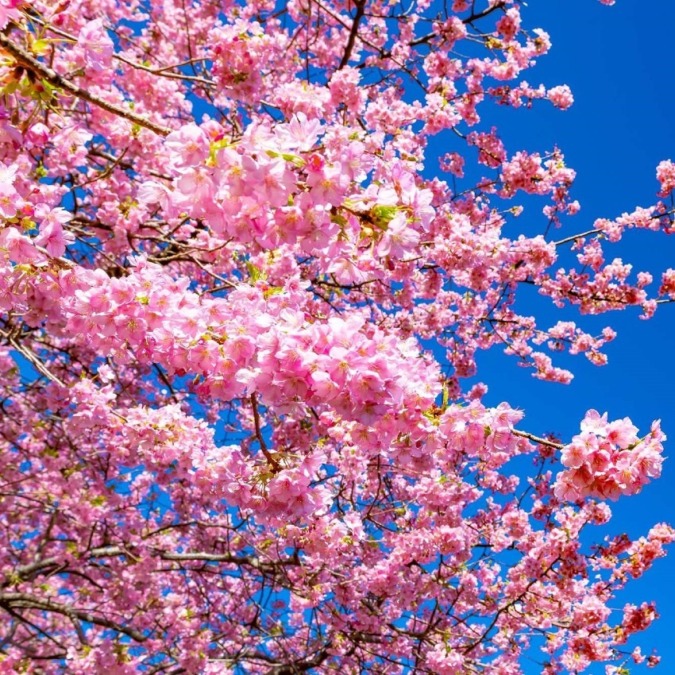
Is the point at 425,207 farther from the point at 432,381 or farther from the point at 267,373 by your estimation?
the point at 267,373

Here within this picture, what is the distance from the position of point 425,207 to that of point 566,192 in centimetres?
647

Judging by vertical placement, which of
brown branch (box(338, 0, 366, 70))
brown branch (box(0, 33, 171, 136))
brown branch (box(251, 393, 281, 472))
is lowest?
brown branch (box(251, 393, 281, 472))

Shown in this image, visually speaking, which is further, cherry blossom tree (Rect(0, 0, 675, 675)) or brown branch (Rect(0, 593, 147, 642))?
brown branch (Rect(0, 593, 147, 642))

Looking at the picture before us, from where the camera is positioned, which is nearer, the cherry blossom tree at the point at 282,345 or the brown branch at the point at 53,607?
the cherry blossom tree at the point at 282,345

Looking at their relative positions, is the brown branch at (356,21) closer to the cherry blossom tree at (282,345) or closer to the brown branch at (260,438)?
the cherry blossom tree at (282,345)

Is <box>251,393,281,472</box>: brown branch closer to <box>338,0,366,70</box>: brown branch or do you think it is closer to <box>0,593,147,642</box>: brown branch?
<box>338,0,366,70</box>: brown branch

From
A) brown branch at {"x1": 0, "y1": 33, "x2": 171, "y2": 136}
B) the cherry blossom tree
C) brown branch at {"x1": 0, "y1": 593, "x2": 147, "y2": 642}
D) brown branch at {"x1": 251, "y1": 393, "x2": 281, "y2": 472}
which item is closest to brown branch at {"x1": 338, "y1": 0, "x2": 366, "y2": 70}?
the cherry blossom tree

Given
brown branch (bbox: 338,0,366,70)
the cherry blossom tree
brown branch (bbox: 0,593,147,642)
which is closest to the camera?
the cherry blossom tree

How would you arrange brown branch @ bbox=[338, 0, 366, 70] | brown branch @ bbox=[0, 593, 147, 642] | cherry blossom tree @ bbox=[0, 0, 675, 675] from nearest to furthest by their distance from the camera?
1. cherry blossom tree @ bbox=[0, 0, 675, 675]
2. brown branch @ bbox=[338, 0, 366, 70]
3. brown branch @ bbox=[0, 593, 147, 642]

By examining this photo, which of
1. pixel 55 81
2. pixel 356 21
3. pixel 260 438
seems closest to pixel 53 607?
pixel 260 438

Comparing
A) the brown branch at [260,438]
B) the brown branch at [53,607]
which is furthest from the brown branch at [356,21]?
the brown branch at [53,607]

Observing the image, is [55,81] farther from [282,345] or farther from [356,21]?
[356,21]

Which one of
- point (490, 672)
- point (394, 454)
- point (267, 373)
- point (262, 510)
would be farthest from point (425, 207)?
point (490, 672)

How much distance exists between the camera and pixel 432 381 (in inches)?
88.2
